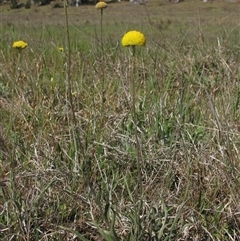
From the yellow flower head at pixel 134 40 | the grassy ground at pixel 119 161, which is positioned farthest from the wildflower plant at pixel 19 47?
the yellow flower head at pixel 134 40

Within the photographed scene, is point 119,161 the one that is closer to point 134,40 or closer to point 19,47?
point 134,40

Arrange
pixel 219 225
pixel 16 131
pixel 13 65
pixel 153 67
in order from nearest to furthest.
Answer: pixel 219 225, pixel 16 131, pixel 153 67, pixel 13 65

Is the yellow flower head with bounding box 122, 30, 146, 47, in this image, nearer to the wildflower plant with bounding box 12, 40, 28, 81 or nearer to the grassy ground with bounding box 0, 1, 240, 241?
the grassy ground with bounding box 0, 1, 240, 241

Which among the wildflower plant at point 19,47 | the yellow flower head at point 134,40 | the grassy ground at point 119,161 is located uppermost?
the yellow flower head at point 134,40

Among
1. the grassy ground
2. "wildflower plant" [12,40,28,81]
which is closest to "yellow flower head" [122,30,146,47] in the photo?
the grassy ground

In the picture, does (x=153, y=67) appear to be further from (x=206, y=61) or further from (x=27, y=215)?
(x=27, y=215)

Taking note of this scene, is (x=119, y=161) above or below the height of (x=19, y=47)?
below

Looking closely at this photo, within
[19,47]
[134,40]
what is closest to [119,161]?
[134,40]

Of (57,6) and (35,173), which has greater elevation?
(35,173)

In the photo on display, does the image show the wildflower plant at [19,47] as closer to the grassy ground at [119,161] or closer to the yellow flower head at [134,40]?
the grassy ground at [119,161]

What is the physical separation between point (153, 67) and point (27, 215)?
1.31 m

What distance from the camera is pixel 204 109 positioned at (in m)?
1.67

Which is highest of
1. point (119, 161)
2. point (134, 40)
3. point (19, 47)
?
point (134, 40)

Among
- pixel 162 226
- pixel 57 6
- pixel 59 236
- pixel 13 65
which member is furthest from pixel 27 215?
pixel 57 6
